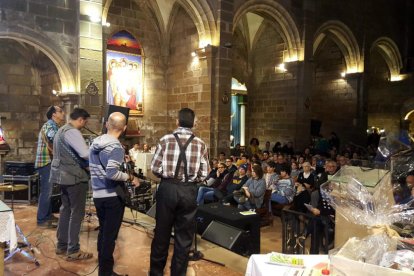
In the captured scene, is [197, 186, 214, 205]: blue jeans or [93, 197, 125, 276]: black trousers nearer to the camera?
[93, 197, 125, 276]: black trousers

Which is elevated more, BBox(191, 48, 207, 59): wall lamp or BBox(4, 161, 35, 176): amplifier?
BBox(191, 48, 207, 59): wall lamp

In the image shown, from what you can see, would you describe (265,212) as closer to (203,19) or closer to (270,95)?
(203,19)

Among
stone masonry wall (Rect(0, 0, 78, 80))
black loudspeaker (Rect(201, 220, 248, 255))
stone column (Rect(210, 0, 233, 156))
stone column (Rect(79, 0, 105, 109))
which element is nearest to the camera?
black loudspeaker (Rect(201, 220, 248, 255))

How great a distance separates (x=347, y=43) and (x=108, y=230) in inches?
559

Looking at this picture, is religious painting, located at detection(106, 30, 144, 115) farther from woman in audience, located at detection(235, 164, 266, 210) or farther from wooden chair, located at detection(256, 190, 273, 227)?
wooden chair, located at detection(256, 190, 273, 227)

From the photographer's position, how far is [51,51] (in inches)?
318

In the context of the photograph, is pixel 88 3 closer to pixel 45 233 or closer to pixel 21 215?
pixel 21 215

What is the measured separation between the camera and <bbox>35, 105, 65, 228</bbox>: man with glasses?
487 centimetres

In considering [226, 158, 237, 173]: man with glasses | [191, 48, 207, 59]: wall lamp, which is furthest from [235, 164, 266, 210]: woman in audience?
[191, 48, 207, 59]: wall lamp

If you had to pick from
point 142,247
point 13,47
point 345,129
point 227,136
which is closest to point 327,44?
point 345,129

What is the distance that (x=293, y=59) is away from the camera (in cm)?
1262

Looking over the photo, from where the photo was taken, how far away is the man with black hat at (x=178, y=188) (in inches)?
118

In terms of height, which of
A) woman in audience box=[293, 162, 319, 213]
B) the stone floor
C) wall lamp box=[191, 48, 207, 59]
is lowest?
the stone floor

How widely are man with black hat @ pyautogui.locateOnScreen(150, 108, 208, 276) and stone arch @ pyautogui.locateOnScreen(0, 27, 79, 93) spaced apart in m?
6.01
